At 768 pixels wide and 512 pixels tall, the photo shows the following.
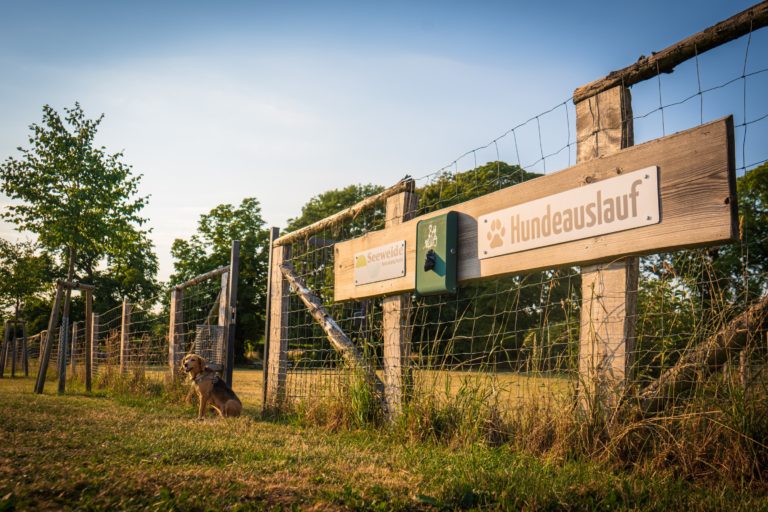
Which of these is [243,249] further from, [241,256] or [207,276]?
[207,276]

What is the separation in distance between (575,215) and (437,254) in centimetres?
136

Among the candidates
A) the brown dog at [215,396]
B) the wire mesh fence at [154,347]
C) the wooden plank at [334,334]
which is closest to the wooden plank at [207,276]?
the wire mesh fence at [154,347]

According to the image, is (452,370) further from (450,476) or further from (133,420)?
(133,420)

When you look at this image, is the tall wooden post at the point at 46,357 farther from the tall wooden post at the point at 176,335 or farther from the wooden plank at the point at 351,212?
the wooden plank at the point at 351,212

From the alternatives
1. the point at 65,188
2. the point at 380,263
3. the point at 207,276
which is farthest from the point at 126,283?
the point at 380,263

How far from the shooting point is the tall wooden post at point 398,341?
507cm

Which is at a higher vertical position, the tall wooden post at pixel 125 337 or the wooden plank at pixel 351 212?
the wooden plank at pixel 351 212

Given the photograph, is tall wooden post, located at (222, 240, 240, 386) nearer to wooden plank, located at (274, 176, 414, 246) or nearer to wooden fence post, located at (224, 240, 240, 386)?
wooden fence post, located at (224, 240, 240, 386)

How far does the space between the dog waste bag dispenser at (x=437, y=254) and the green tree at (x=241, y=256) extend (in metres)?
33.3

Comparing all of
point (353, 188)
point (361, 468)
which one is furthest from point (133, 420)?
point (353, 188)

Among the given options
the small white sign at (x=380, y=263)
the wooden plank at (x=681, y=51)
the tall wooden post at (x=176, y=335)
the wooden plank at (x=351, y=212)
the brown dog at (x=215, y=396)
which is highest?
the wooden plank at (x=681, y=51)

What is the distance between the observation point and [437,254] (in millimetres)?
4688

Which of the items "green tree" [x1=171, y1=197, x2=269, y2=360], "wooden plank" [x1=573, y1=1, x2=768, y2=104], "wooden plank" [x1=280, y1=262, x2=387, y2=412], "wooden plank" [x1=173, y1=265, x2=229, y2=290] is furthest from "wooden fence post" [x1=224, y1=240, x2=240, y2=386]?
"green tree" [x1=171, y1=197, x2=269, y2=360]

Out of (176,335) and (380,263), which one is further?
(176,335)
